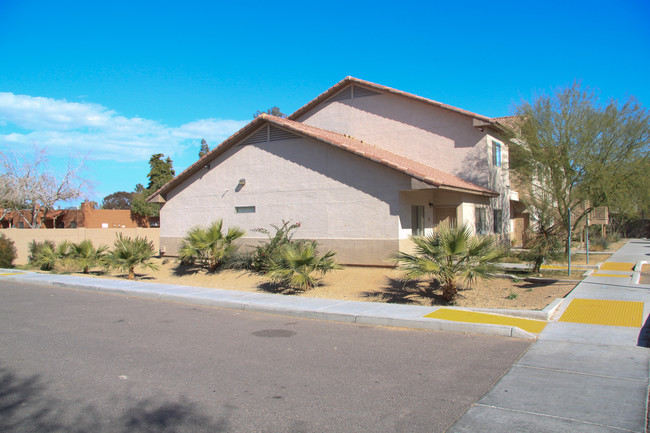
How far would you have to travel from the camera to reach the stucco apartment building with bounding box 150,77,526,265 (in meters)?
17.7

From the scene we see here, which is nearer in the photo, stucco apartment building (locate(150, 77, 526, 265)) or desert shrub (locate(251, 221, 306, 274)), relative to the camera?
desert shrub (locate(251, 221, 306, 274))

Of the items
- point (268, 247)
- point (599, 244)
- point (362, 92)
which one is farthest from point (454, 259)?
point (599, 244)

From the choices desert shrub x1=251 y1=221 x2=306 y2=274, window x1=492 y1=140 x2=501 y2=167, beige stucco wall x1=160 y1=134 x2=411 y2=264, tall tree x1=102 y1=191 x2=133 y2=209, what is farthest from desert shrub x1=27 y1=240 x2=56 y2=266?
tall tree x1=102 y1=191 x2=133 y2=209

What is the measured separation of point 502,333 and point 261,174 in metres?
14.0

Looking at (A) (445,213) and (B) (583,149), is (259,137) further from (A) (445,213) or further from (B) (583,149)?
(B) (583,149)

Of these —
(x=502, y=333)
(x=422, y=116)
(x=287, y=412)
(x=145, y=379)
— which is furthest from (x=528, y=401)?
(x=422, y=116)

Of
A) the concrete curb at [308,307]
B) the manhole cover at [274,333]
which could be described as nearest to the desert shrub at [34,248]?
the concrete curb at [308,307]

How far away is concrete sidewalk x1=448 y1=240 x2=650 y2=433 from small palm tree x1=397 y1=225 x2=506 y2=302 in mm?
2116

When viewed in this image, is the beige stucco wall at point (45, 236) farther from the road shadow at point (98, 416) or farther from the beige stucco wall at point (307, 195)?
the road shadow at point (98, 416)

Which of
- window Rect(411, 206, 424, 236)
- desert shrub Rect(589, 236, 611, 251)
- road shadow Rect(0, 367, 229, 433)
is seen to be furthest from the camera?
desert shrub Rect(589, 236, 611, 251)

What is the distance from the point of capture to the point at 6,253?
2592 cm

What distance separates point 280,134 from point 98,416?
52.7ft

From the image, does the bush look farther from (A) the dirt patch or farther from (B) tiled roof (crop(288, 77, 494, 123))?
(B) tiled roof (crop(288, 77, 494, 123))

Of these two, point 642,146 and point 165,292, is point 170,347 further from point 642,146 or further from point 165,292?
point 642,146
